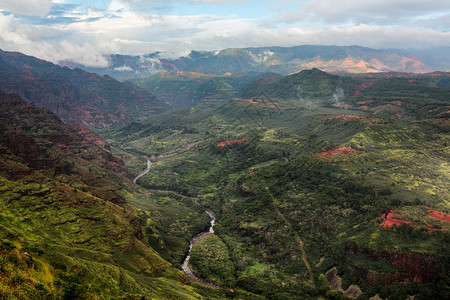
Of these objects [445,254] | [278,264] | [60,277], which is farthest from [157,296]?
[445,254]

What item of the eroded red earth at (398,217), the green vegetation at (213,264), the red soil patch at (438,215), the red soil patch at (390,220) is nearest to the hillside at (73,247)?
the green vegetation at (213,264)

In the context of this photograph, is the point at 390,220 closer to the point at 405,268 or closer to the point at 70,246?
the point at 405,268

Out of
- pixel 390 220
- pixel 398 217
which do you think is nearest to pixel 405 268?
pixel 390 220

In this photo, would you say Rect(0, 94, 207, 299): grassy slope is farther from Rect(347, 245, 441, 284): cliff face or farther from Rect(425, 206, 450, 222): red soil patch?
Rect(425, 206, 450, 222): red soil patch

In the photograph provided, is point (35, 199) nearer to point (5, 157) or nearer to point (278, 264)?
point (5, 157)

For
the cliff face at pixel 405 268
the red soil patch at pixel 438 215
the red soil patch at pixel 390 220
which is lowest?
the cliff face at pixel 405 268

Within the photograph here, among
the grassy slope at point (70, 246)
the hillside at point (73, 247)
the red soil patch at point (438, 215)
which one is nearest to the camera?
the hillside at point (73, 247)

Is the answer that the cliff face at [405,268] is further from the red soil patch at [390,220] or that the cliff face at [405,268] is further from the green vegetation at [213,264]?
the green vegetation at [213,264]

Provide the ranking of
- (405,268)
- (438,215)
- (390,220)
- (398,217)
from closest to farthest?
(405,268), (438,215), (398,217), (390,220)

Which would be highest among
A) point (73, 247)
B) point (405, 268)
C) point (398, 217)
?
point (398, 217)

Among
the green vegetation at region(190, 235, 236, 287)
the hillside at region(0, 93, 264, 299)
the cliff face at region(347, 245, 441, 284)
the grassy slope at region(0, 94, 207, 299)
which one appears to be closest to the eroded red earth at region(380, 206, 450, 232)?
the cliff face at region(347, 245, 441, 284)
